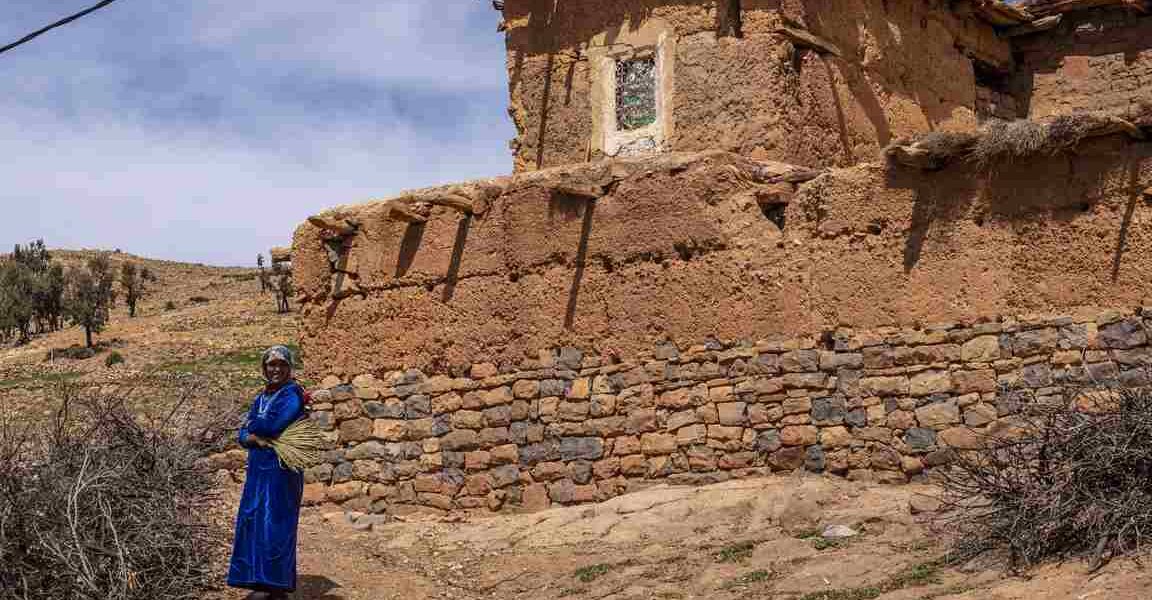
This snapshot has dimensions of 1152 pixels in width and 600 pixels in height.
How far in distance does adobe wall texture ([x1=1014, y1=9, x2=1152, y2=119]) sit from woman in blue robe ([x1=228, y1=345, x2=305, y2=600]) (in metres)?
8.18

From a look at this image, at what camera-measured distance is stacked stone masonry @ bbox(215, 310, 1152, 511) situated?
788cm

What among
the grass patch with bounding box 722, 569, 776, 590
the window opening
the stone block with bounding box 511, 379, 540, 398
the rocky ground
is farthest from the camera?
the window opening

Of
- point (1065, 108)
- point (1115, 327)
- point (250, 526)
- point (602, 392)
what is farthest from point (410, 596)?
point (1065, 108)

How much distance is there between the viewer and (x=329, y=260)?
1033 centimetres

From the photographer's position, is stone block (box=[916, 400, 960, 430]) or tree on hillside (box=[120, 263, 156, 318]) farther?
tree on hillside (box=[120, 263, 156, 318])

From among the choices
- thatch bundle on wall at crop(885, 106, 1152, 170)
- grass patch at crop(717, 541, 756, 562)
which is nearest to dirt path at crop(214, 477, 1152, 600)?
grass patch at crop(717, 541, 756, 562)

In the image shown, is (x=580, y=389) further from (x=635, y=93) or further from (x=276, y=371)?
(x=635, y=93)

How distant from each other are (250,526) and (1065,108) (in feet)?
29.6

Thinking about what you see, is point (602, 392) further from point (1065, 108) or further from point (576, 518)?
point (1065, 108)

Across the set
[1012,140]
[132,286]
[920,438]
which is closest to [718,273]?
[920,438]

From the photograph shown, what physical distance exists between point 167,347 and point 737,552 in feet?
73.8

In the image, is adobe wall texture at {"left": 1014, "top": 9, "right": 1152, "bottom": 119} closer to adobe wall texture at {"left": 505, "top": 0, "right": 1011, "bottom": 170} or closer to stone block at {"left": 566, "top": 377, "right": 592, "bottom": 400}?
adobe wall texture at {"left": 505, "top": 0, "right": 1011, "bottom": 170}

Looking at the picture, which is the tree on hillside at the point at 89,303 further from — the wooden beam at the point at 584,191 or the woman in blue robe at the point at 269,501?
the woman in blue robe at the point at 269,501

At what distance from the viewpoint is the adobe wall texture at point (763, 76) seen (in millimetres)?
10703
